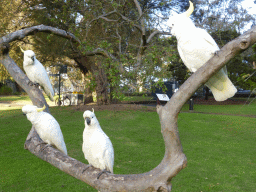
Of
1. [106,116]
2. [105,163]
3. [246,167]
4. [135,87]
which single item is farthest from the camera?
[106,116]

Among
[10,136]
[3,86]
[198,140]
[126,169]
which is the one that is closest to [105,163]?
[126,169]

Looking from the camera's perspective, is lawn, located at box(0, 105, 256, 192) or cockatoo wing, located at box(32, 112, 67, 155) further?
lawn, located at box(0, 105, 256, 192)

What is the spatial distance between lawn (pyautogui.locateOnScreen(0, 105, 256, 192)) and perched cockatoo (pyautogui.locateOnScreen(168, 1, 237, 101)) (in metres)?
2.13

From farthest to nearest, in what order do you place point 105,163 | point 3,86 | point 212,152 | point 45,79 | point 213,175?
point 3,86 < point 212,152 < point 213,175 < point 45,79 < point 105,163

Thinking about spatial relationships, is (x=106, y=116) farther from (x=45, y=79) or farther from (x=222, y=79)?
(x=222, y=79)

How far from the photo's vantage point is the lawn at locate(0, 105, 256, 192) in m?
3.21

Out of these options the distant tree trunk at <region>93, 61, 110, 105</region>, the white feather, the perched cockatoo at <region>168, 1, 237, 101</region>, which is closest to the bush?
the distant tree trunk at <region>93, 61, 110, 105</region>

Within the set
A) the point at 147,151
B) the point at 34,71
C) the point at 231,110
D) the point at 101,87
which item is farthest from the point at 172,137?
the point at 231,110

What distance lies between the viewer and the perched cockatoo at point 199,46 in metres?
1.39

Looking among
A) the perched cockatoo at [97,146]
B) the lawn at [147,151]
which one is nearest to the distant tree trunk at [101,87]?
the lawn at [147,151]

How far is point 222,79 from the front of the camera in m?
1.37

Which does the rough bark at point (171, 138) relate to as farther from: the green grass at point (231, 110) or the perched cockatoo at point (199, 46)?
the green grass at point (231, 110)

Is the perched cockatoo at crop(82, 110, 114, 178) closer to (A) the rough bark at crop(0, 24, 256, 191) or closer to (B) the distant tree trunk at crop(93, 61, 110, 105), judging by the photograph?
(A) the rough bark at crop(0, 24, 256, 191)

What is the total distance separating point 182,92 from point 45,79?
212cm
